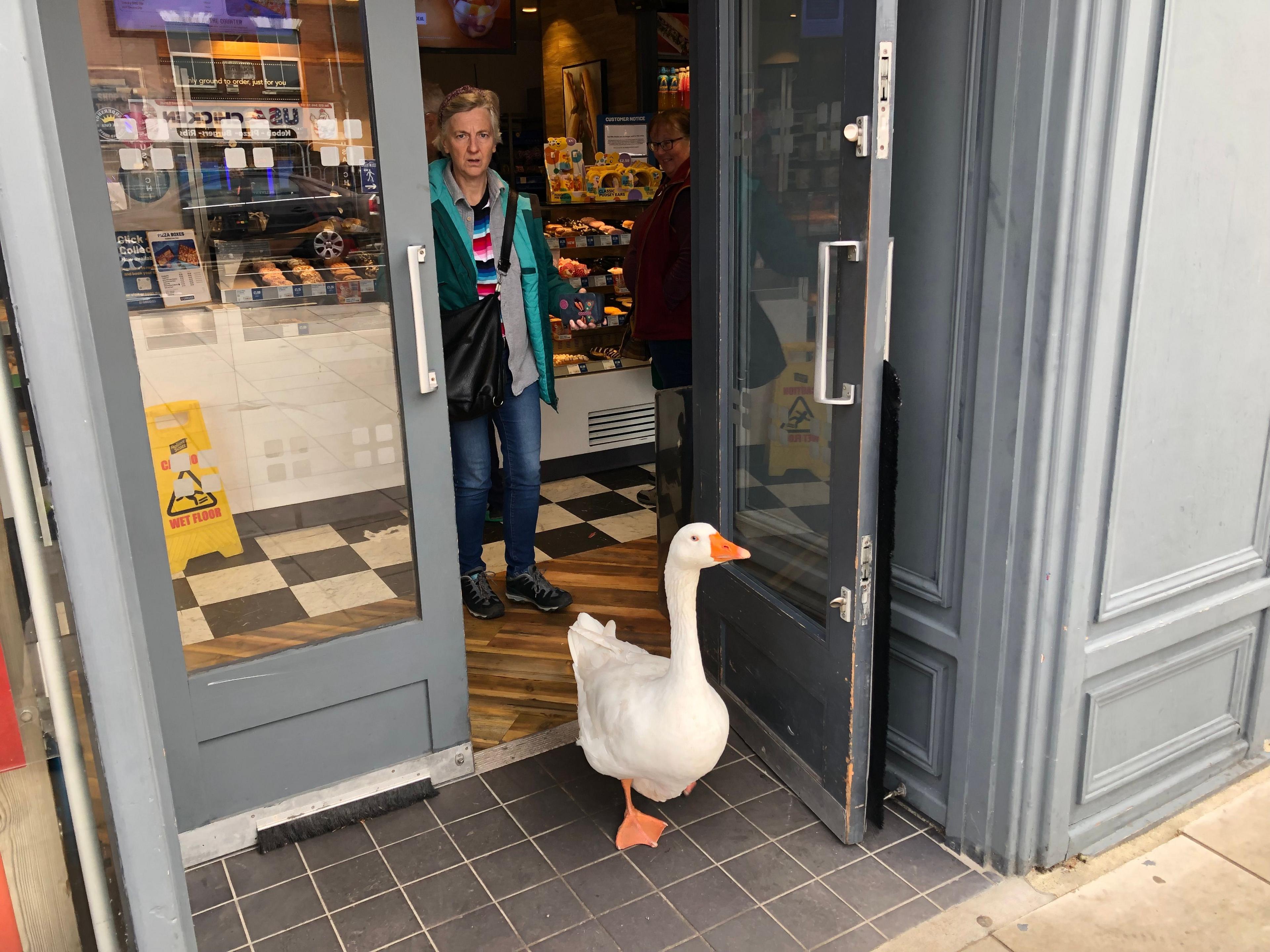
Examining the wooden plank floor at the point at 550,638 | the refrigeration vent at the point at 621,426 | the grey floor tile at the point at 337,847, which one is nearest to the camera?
the grey floor tile at the point at 337,847

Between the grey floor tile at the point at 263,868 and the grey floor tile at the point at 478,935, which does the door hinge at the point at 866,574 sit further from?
the grey floor tile at the point at 263,868

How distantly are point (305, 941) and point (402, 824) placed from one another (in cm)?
44

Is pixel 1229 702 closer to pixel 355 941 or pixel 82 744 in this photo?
pixel 355 941

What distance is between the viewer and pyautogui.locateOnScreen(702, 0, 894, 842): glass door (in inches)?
80.5

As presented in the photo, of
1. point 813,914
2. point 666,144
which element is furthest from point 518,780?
point 666,144

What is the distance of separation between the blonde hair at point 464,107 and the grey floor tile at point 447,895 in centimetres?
227

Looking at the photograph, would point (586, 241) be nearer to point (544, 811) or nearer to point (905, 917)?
point (544, 811)

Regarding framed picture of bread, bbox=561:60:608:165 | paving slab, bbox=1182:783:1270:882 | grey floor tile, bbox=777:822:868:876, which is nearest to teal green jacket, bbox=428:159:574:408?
grey floor tile, bbox=777:822:868:876

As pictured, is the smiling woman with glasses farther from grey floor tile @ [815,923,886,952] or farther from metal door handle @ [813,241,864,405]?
grey floor tile @ [815,923,886,952]

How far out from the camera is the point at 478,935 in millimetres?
Answer: 2189

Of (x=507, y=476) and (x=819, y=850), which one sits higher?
(x=507, y=476)

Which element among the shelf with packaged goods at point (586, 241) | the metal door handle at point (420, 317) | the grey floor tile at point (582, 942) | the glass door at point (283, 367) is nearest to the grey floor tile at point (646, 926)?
the grey floor tile at point (582, 942)

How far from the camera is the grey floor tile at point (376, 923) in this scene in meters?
2.18

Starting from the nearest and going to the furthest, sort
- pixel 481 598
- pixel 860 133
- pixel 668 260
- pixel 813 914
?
pixel 860 133
pixel 813 914
pixel 481 598
pixel 668 260
